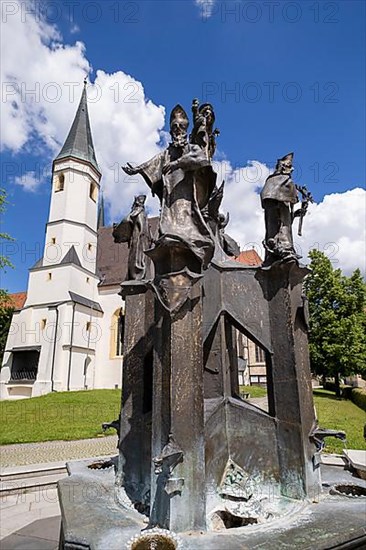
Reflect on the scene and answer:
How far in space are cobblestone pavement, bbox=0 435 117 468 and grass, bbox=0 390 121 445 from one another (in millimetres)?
616

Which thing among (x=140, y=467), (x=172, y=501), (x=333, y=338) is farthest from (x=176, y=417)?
(x=333, y=338)

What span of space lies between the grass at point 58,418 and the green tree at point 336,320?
16.0 m

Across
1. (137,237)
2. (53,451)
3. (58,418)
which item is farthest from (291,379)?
(58,418)

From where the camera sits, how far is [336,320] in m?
28.2

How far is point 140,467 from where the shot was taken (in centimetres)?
354

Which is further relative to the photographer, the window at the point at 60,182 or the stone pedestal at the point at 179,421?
the window at the point at 60,182

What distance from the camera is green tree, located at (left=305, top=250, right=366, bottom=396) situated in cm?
2672

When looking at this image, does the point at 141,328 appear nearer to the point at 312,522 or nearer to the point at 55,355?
the point at 312,522

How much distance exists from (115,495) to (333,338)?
88.9ft

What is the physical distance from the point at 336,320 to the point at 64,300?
22105mm

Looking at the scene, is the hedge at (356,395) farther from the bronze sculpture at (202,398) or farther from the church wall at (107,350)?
the bronze sculpture at (202,398)

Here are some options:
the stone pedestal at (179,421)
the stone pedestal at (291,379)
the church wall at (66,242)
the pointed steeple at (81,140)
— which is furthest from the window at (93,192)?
the stone pedestal at (179,421)

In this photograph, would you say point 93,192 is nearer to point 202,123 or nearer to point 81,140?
point 81,140

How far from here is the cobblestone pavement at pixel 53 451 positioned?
30.0ft
